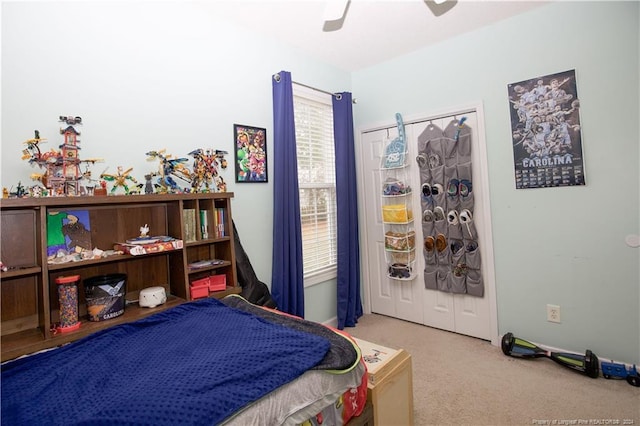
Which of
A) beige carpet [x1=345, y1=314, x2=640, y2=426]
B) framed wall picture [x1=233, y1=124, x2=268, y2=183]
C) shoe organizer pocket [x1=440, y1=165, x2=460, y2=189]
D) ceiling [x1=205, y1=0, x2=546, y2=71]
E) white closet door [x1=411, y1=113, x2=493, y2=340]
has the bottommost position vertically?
beige carpet [x1=345, y1=314, x2=640, y2=426]

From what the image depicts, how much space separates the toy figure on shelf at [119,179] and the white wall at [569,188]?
2.37 metres

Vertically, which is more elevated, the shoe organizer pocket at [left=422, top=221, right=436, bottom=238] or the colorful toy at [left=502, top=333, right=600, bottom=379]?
the shoe organizer pocket at [left=422, top=221, right=436, bottom=238]

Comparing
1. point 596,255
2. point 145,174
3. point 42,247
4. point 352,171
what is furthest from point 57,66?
point 596,255

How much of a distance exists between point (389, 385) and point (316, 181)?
1.94 m

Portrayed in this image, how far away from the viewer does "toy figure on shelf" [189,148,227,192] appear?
2100mm

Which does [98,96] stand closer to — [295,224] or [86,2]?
[86,2]

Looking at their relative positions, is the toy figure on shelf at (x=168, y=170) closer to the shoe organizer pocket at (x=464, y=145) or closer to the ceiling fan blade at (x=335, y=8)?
the ceiling fan blade at (x=335, y=8)

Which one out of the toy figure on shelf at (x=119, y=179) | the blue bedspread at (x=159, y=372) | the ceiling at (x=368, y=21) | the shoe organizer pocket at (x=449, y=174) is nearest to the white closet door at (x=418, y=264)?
A: the shoe organizer pocket at (x=449, y=174)

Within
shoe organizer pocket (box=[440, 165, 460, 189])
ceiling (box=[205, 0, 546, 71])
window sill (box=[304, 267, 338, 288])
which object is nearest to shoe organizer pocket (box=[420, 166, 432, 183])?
shoe organizer pocket (box=[440, 165, 460, 189])

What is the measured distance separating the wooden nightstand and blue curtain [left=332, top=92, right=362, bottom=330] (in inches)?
53.1

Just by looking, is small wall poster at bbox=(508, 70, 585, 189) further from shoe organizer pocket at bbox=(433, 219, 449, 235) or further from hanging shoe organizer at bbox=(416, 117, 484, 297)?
shoe organizer pocket at bbox=(433, 219, 449, 235)

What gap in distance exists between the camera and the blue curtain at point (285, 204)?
256cm

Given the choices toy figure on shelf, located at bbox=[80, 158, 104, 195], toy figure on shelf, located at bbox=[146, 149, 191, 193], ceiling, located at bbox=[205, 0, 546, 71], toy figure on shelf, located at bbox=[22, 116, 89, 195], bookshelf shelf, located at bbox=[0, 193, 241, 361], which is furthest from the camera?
ceiling, located at bbox=[205, 0, 546, 71]

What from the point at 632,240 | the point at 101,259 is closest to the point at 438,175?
the point at 632,240
